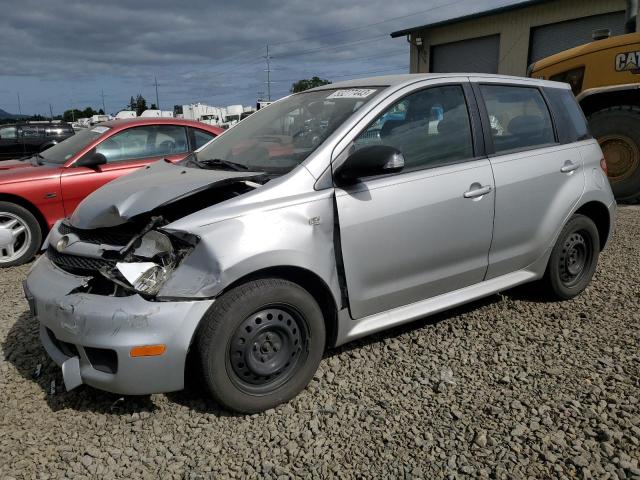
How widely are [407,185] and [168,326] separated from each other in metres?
1.54

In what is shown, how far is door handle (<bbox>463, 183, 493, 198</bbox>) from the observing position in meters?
3.27

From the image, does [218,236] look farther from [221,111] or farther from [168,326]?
[221,111]

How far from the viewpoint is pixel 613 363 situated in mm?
3178

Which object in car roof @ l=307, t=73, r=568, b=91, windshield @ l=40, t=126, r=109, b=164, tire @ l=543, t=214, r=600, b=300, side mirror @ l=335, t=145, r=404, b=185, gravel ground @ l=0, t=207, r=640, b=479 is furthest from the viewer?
windshield @ l=40, t=126, r=109, b=164

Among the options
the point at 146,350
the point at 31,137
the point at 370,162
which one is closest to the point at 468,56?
the point at 31,137

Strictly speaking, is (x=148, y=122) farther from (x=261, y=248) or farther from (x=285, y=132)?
(x=261, y=248)

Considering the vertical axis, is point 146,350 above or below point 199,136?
below

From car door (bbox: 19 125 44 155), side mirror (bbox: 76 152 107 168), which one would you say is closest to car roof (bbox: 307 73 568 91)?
side mirror (bbox: 76 152 107 168)

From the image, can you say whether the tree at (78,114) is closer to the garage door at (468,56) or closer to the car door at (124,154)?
the garage door at (468,56)

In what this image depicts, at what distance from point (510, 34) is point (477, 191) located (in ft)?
54.7

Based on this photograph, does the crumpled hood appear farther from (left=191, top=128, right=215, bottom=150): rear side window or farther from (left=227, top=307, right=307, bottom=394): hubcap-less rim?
(left=191, top=128, right=215, bottom=150): rear side window

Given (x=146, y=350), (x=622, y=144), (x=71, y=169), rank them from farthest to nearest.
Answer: (x=622, y=144), (x=71, y=169), (x=146, y=350)

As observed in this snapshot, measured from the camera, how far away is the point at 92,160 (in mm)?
5719

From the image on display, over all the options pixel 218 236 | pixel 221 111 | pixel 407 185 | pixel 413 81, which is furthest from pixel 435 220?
pixel 221 111
